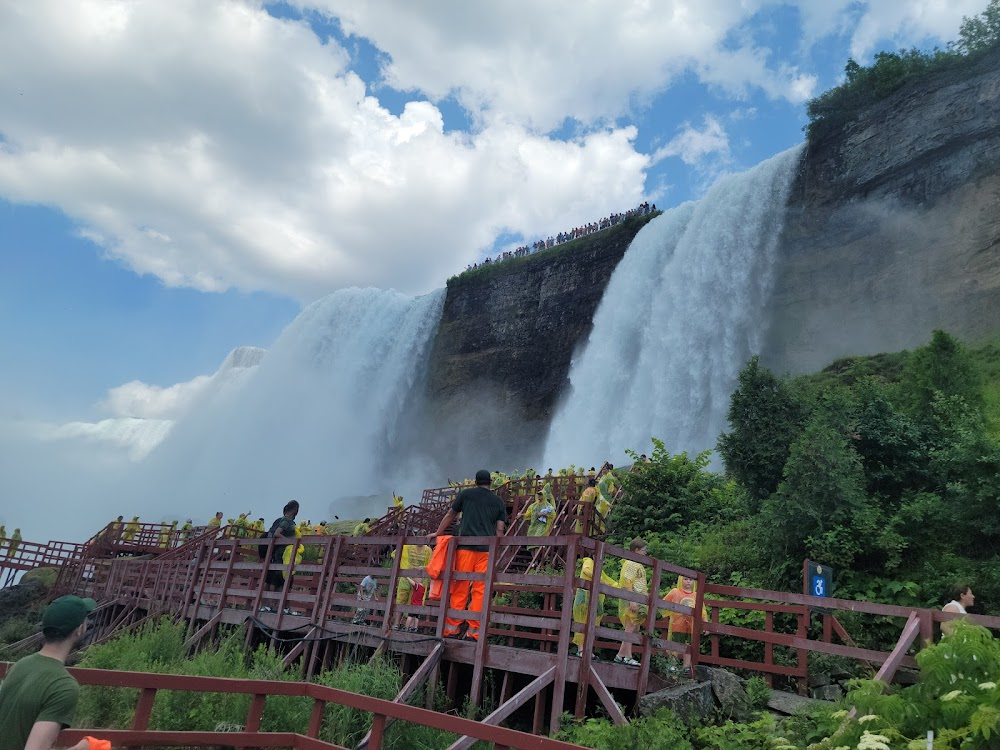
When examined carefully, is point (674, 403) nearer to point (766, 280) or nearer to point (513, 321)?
point (766, 280)

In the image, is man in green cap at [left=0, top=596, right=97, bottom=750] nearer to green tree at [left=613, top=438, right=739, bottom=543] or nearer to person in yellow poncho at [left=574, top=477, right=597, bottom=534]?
person in yellow poncho at [left=574, top=477, right=597, bottom=534]

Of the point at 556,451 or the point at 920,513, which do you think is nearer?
the point at 920,513

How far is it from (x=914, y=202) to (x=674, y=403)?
42.8 ft

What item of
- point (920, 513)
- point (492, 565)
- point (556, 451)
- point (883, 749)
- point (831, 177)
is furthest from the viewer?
point (556, 451)

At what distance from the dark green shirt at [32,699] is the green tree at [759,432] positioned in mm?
14704

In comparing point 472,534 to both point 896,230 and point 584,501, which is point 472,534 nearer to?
point 584,501

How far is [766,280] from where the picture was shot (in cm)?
3331

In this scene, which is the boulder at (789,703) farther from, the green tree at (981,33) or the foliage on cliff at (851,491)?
the green tree at (981,33)

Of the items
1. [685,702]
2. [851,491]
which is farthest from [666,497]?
[685,702]

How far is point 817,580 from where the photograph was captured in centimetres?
927

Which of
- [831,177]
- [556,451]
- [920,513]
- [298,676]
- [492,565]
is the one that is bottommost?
[298,676]

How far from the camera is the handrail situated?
4.17 metres

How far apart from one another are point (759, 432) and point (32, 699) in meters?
15.4

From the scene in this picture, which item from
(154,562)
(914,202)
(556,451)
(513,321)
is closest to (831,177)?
(914,202)
